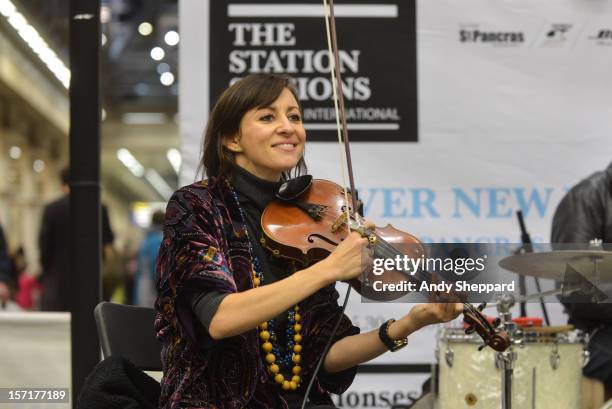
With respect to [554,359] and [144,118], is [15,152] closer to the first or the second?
[144,118]

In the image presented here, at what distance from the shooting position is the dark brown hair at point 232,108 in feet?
8.36

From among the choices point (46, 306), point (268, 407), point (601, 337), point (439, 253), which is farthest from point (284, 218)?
point (46, 306)

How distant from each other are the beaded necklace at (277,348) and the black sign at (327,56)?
166cm

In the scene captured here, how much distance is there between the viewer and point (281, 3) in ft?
13.5

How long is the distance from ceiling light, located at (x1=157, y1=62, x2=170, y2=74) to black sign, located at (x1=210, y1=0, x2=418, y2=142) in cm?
926

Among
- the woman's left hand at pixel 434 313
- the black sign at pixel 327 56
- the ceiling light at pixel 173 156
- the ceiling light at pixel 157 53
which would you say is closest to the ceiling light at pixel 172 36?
the black sign at pixel 327 56

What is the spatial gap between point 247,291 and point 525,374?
1.64m

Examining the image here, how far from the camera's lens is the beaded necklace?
2391 millimetres

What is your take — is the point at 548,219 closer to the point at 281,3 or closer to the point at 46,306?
the point at 281,3

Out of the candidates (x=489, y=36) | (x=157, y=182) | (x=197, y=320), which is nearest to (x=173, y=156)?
(x=157, y=182)

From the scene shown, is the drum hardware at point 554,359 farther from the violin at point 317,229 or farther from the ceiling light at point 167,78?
the ceiling light at point 167,78

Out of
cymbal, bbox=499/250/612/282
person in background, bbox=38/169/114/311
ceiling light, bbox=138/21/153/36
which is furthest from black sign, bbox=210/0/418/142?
ceiling light, bbox=138/21/153/36

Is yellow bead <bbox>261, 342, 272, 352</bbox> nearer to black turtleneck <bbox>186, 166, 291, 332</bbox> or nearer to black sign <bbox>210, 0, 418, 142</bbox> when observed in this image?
black turtleneck <bbox>186, 166, 291, 332</bbox>

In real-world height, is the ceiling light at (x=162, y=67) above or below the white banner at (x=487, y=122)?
above
